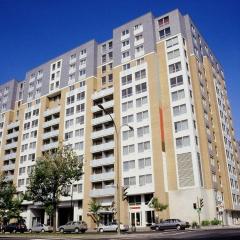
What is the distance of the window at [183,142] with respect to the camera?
194 feet

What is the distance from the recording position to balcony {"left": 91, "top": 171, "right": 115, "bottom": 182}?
212 feet

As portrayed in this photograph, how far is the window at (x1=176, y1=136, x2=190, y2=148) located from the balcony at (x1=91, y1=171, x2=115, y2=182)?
1435cm

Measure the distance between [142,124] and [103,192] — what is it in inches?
611

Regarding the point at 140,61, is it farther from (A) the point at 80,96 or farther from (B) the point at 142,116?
(A) the point at 80,96

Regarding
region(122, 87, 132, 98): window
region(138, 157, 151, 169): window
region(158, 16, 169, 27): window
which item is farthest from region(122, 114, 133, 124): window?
region(158, 16, 169, 27): window

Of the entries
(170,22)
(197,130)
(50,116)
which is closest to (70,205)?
(50,116)

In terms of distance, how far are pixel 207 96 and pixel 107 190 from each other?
3021 cm

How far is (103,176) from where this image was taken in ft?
216

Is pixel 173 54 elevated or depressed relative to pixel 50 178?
elevated

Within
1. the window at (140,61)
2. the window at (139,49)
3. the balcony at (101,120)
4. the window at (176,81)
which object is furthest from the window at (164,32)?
the balcony at (101,120)

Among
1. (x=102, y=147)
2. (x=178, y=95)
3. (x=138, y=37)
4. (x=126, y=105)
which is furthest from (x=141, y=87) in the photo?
(x=102, y=147)

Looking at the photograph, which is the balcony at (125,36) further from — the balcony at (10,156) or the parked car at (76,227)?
the parked car at (76,227)

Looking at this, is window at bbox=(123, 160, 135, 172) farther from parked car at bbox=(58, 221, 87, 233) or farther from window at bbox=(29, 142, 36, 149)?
window at bbox=(29, 142, 36, 149)

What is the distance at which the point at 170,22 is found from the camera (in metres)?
69.9
